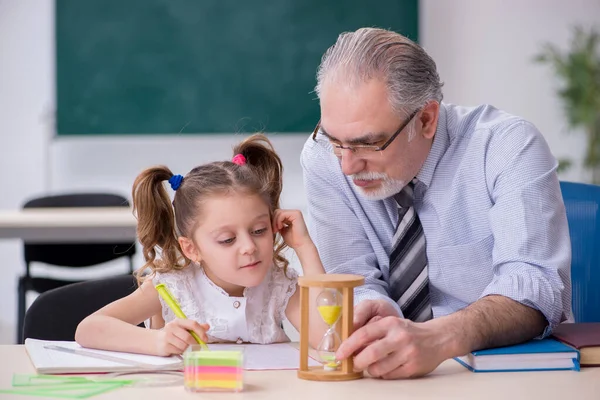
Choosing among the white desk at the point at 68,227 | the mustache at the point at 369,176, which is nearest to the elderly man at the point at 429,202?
the mustache at the point at 369,176

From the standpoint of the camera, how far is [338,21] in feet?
19.5

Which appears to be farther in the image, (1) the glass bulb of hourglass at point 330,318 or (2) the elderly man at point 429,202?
(2) the elderly man at point 429,202

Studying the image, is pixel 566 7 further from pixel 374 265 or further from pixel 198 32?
pixel 374 265

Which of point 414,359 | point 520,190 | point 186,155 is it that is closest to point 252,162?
point 520,190

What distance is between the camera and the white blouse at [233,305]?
5.98 ft

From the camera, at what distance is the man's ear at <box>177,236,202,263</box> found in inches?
73.3

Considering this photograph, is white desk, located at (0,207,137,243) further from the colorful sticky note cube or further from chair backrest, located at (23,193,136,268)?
the colorful sticky note cube

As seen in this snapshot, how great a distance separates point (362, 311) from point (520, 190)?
1.55 feet

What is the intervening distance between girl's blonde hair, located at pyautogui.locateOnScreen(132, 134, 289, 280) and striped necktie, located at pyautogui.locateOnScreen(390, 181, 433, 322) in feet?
0.99

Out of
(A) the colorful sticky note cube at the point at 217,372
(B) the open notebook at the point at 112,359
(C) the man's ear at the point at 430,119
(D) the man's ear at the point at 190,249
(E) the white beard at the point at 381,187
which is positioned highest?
(C) the man's ear at the point at 430,119

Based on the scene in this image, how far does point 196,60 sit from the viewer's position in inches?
229

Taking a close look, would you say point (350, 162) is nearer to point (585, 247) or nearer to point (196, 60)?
point (585, 247)

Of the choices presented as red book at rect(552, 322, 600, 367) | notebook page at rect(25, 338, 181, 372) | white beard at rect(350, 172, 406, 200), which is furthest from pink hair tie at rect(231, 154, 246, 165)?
red book at rect(552, 322, 600, 367)

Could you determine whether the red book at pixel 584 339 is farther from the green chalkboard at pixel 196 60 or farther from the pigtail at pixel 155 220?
the green chalkboard at pixel 196 60
